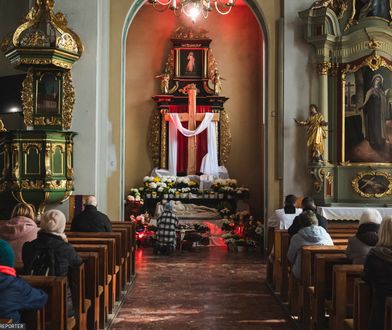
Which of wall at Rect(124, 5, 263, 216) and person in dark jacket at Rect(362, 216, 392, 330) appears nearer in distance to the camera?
person in dark jacket at Rect(362, 216, 392, 330)

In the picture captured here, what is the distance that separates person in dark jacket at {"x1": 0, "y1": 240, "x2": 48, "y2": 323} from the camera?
337 cm

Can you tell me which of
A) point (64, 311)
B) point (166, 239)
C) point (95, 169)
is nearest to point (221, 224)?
point (166, 239)

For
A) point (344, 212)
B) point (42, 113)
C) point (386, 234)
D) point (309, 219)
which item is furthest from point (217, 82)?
point (386, 234)

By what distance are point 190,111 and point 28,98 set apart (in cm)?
575

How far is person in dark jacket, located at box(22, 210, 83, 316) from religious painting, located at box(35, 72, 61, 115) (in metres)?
6.01

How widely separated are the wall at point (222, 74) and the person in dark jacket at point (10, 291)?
39.9ft

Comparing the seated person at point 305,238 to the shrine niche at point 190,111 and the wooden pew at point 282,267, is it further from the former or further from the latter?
the shrine niche at point 190,111

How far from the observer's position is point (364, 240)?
482cm

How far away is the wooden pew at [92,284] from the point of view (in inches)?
211

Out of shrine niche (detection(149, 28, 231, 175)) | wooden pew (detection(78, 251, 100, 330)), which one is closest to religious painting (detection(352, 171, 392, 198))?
shrine niche (detection(149, 28, 231, 175))

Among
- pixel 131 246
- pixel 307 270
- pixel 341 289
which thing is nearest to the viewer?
pixel 341 289

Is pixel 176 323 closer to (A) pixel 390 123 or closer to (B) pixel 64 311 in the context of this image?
(B) pixel 64 311

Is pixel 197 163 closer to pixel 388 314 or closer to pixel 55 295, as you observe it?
pixel 55 295

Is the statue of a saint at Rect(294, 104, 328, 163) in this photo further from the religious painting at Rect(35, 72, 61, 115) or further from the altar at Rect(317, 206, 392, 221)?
the religious painting at Rect(35, 72, 61, 115)
